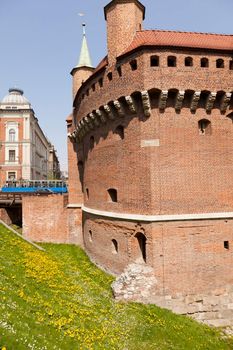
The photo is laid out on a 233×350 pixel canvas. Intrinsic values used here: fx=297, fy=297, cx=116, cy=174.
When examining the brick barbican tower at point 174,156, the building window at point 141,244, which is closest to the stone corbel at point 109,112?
the brick barbican tower at point 174,156

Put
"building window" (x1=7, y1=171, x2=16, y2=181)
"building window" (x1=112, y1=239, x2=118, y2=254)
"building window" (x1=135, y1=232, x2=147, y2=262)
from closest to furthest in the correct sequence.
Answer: "building window" (x1=135, y1=232, x2=147, y2=262) → "building window" (x1=112, y1=239, x2=118, y2=254) → "building window" (x1=7, y1=171, x2=16, y2=181)

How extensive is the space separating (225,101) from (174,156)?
3.53m

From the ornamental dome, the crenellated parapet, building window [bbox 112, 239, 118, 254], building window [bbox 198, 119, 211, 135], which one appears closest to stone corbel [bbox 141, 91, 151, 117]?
the crenellated parapet

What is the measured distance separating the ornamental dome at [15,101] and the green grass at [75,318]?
3734cm

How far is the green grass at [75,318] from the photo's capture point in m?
8.62

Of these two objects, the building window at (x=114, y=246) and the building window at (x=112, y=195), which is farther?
the building window at (x=112, y=195)

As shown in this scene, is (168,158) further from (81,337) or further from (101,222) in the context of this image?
(81,337)

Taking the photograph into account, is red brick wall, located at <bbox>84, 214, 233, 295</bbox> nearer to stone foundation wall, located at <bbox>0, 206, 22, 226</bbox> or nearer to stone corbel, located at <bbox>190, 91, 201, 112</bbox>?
stone corbel, located at <bbox>190, 91, 201, 112</bbox>

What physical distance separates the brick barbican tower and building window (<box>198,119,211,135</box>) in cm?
5

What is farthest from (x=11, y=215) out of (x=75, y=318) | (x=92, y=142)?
(x=75, y=318)

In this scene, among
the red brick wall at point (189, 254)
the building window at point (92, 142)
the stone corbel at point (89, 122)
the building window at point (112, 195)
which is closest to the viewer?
the red brick wall at point (189, 254)

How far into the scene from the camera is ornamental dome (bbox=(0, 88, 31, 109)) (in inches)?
1915

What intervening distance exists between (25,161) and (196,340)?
42.5m

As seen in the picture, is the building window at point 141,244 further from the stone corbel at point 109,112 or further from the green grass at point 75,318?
the stone corbel at point 109,112
